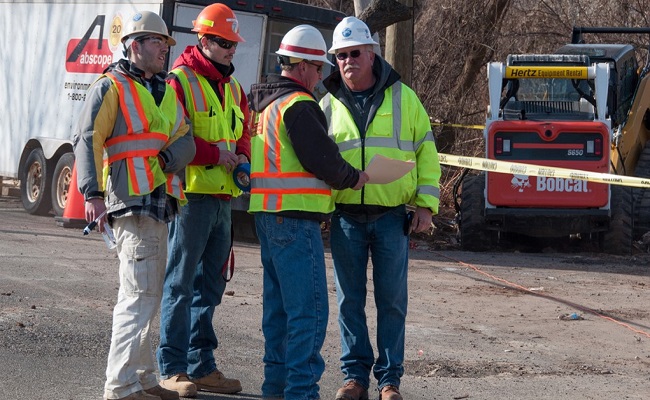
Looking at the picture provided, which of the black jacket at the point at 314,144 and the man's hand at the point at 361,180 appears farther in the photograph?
the man's hand at the point at 361,180

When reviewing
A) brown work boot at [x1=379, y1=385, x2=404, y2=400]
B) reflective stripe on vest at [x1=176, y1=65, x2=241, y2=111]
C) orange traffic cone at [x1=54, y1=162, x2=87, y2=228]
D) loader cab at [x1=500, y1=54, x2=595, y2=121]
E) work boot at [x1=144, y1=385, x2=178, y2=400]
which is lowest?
work boot at [x1=144, y1=385, x2=178, y2=400]

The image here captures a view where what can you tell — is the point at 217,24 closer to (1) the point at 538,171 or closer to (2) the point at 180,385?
(2) the point at 180,385

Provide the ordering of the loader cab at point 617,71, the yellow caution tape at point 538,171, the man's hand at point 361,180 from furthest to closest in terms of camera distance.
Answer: the loader cab at point 617,71, the yellow caution tape at point 538,171, the man's hand at point 361,180

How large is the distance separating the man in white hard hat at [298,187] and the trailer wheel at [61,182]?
32.6 ft

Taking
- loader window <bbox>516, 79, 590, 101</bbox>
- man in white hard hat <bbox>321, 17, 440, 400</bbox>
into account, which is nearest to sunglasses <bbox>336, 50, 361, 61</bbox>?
man in white hard hat <bbox>321, 17, 440, 400</bbox>

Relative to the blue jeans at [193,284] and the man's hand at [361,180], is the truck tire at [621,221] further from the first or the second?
the man's hand at [361,180]

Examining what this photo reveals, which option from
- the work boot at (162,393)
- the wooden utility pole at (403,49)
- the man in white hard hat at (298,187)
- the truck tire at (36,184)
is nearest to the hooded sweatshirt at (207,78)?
the man in white hard hat at (298,187)

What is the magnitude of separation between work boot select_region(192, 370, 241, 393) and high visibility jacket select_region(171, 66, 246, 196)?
104 cm

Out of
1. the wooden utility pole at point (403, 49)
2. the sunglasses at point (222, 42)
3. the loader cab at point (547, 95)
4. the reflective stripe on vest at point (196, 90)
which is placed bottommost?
the reflective stripe on vest at point (196, 90)

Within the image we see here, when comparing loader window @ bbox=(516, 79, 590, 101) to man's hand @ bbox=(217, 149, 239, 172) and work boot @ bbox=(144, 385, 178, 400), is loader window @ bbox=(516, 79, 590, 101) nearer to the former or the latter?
man's hand @ bbox=(217, 149, 239, 172)

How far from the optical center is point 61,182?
1577 cm

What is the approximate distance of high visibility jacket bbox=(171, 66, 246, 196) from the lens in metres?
6.57

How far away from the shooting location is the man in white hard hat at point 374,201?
21.0 ft

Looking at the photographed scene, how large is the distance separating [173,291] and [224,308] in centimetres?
292
